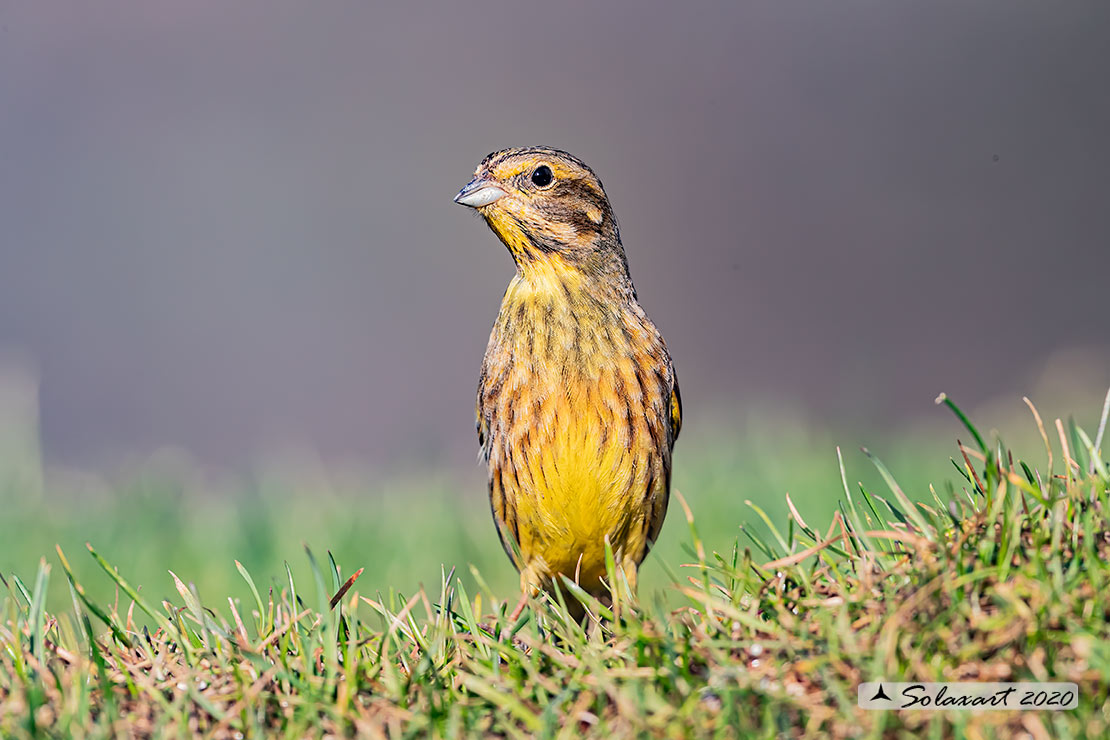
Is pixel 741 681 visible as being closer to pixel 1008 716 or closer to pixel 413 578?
pixel 1008 716

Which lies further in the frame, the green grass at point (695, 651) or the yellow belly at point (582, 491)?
the yellow belly at point (582, 491)

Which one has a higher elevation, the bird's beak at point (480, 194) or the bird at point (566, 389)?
the bird's beak at point (480, 194)

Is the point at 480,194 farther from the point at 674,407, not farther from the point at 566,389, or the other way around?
the point at 674,407

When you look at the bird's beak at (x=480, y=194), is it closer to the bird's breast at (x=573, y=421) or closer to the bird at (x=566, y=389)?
the bird at (x=566, y=389)

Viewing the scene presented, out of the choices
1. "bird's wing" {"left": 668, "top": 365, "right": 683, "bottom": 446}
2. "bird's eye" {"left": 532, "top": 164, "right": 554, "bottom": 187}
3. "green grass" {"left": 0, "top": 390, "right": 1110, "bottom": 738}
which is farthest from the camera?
"bird's eye" {"left": 532, "top": 164, "right": 554, "bottom": 187}

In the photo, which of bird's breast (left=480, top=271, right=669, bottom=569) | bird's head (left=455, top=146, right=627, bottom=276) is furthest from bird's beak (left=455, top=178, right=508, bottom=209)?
bird's breast (left=480, top=271, right=669, bottom=569)

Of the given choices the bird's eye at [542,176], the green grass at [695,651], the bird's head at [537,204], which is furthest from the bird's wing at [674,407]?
the green grass at [695,651]

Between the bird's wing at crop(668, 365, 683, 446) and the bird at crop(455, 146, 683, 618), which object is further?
the bird's wing at crop(668, 365, 683, 446)

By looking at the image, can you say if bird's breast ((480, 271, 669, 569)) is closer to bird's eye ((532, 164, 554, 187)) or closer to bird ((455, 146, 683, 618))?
bird ((455, 146, 683, 618))

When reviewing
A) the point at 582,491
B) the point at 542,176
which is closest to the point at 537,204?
the point at 542,176

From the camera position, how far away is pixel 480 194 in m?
4.37

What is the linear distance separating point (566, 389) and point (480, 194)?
945 mm

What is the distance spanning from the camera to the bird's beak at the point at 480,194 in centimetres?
436

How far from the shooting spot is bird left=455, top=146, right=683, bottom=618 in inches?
158
